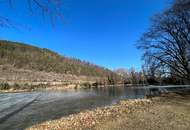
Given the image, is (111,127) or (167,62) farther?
(167,62)

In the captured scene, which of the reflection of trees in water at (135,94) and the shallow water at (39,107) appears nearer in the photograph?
the shallow water at (39,107)

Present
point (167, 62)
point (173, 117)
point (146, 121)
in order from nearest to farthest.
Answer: point (146, 121) → point (173, 117) → point (167, 62)

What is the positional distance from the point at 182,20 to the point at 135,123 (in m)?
12.5

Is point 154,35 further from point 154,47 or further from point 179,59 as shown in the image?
point 179,59

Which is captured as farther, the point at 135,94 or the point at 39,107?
the point at 135,94

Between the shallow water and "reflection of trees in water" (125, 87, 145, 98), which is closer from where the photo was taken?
the shallow water

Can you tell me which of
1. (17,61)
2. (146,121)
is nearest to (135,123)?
(146,121)

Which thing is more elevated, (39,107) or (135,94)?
(135,94)

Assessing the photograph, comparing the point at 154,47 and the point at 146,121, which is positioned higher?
the point at 154,47

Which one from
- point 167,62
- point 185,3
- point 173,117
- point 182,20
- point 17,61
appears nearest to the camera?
point 173,117

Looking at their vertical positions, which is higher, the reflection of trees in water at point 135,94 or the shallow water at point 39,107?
the reflection of trees in water at point 135,94

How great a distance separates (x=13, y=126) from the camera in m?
10.4

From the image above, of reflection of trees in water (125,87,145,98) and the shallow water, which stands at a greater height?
reflection of trees in water (125,87,145,98)

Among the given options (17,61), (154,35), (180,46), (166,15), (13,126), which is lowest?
(13,126)
